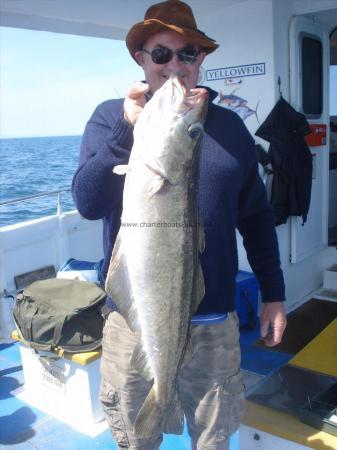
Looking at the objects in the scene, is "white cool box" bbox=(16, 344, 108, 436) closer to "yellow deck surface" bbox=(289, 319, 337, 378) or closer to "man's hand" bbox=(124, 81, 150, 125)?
"yellow deck surface" bbox=(289, 319, 337, 378)

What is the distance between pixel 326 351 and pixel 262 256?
5.29 ft

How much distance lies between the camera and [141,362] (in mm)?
1872

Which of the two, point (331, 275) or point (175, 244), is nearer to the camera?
point (175, 244)

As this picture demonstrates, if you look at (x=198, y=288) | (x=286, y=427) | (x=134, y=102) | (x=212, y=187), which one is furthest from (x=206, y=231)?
(x=286, y=427)

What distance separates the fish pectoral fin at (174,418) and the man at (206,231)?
0.19 feet

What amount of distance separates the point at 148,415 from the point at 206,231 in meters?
0.79

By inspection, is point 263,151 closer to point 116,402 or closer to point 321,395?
point 321,395

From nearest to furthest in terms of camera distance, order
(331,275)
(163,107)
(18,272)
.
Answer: (163,107) → (18,272) → (331,275)

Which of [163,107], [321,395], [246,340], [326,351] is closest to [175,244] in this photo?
[163,107]

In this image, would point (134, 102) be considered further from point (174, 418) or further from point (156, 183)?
point (174, 418)

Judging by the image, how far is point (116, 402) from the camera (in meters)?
2.16

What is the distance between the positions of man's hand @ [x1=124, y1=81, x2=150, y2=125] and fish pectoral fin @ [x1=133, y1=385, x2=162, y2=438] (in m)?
1.04

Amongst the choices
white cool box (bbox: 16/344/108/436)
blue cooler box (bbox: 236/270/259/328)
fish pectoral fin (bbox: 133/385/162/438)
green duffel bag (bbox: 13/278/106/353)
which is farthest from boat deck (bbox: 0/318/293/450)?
fish pectoral fin (bbox: 133/385/162/438)

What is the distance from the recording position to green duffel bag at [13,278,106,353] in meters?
3.32
